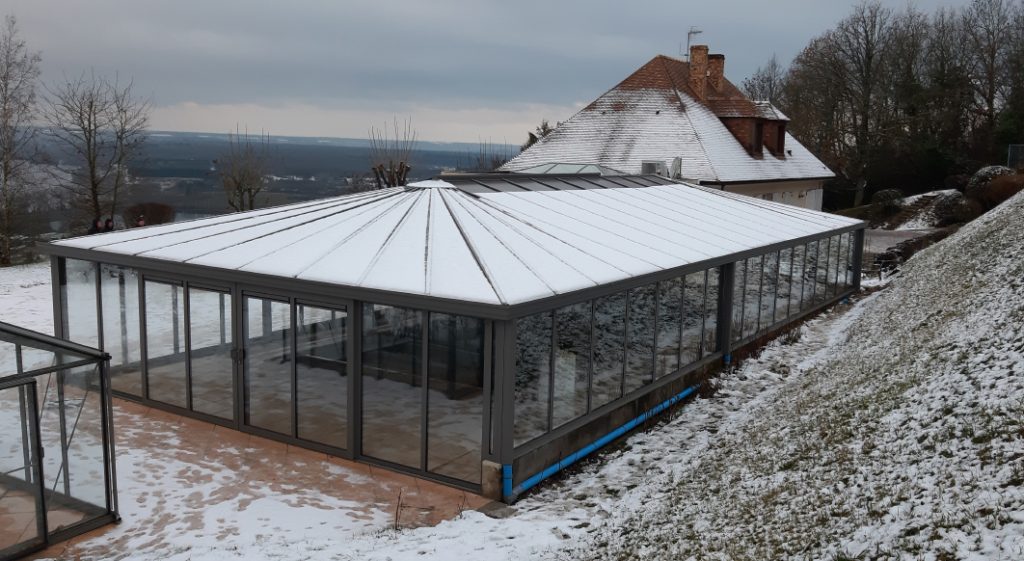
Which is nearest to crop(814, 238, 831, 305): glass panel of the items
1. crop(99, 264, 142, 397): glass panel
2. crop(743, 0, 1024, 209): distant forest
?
crop(99, 264, 142, 397): glass panel

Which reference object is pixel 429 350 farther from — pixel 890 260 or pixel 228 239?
pixel 890 260

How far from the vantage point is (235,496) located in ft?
27.2

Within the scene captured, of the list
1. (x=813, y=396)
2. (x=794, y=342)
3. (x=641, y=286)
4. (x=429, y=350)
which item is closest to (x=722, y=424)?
(x=813, y=396)

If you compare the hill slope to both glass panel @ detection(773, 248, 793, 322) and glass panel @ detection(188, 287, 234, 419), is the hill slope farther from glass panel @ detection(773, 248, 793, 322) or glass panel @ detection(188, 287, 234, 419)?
glass panel @ detection(188, 287, 234, 419)

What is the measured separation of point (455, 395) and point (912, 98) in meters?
40.2

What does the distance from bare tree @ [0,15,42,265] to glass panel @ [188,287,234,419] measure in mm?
19122

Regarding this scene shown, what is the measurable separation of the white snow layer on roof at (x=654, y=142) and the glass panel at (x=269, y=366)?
62.9 feet

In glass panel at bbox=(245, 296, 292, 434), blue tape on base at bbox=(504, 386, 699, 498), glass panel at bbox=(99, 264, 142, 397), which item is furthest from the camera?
glass panel at bbox=(99, 264, 142, 397)

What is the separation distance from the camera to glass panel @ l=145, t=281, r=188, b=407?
10852 mm

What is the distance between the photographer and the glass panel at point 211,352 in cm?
1047

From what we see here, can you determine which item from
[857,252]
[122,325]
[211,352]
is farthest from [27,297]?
[857,252]

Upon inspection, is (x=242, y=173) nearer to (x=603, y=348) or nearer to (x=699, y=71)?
(x=699, y=71)

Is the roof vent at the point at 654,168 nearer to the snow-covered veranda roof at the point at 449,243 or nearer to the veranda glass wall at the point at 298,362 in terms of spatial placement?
the snow-covered veranda roof at the point at 449,243

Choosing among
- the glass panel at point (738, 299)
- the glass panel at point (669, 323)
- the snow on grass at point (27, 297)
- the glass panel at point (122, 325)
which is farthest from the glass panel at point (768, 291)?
the snow on grass at point (27, 297)
